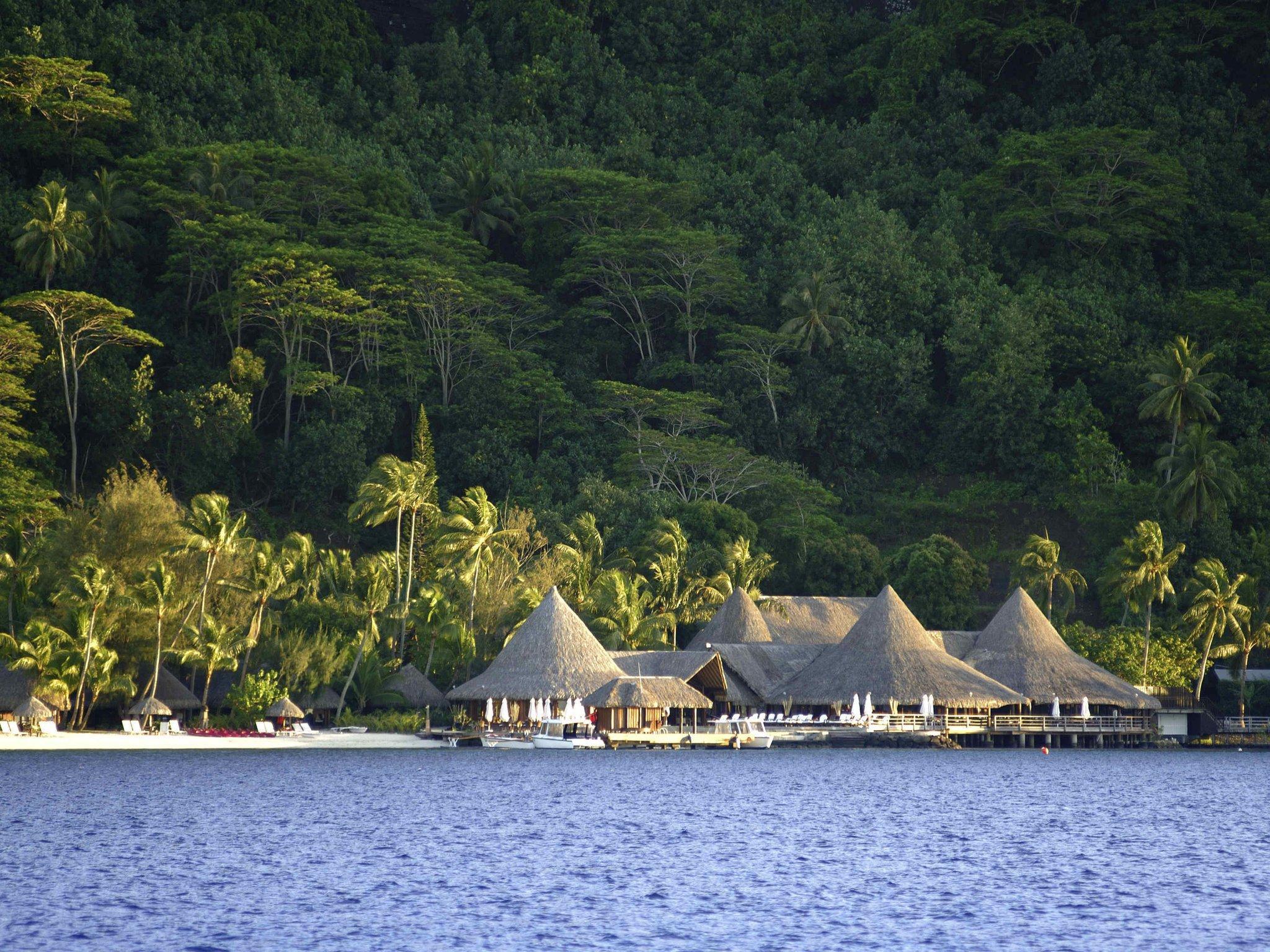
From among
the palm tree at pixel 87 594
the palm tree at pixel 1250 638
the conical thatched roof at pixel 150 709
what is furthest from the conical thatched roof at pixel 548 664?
the palm tree at pixel 1250 638

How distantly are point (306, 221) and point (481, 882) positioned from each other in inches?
1911

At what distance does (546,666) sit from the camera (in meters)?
51.8

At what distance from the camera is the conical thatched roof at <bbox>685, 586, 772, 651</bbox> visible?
57.1m

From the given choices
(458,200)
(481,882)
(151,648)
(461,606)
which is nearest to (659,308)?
(458,200)

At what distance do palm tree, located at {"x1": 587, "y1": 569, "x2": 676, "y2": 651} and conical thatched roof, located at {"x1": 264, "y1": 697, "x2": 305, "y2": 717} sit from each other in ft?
35.3

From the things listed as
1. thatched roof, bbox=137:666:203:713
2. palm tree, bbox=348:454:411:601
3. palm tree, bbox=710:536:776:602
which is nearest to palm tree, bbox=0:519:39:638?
thatched roof, bbox=137:666:203:713

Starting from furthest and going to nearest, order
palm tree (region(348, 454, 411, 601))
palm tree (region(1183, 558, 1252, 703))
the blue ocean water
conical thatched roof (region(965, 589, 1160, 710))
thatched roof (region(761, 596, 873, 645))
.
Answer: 1. thatched roof (region(761, 596, 873, 645))
2. palm tree (region(1183, 558, 1252, 703))
3. conical thatched roof (region(965, 589, 1160, 710))
4. palm tree (region(348, 454, 411, 601))
5. the blue ocean water

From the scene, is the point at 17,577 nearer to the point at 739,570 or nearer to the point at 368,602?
the point at 368,602

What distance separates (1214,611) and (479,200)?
35.9 meters

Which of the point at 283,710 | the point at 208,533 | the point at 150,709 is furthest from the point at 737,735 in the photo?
the point at 150,709

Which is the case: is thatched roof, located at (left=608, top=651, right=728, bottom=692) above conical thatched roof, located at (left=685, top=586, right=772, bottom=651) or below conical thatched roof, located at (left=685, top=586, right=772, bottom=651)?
below

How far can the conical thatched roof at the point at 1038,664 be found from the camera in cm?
5516

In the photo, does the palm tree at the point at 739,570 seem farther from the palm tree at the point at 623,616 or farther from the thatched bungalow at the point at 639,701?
the thatched bungalow at the point at 639,701

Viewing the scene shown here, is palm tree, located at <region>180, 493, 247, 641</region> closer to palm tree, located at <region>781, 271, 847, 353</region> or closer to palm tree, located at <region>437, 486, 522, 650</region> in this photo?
palm tree, located at <region>437, 486, 522, 650</region>
